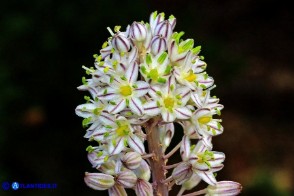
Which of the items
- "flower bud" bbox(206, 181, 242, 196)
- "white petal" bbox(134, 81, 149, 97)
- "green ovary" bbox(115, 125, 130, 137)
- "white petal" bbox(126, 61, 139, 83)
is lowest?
"flower bud" bbox(206, 181, 242, 196)

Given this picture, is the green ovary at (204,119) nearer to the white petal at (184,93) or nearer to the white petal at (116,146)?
the white petal at (184,93)

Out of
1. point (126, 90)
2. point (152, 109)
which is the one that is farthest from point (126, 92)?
point (152, 109)

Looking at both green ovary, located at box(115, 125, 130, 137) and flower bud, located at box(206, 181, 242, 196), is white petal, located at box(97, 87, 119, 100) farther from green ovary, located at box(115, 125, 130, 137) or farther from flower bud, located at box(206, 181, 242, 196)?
flower bud, located at box(206, 181, 242, 196)

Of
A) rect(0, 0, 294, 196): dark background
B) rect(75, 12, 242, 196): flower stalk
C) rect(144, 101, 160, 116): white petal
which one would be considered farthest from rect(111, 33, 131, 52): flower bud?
rect(0, 0, 294, 196): dark background

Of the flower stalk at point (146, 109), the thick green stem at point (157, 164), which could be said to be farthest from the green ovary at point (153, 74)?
the thick green stem at point (157, 164)

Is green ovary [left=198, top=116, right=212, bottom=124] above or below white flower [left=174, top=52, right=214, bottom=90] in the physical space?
below

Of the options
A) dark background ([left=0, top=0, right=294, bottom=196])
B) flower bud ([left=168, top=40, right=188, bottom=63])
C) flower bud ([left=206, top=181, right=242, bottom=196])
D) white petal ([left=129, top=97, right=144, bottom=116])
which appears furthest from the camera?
dark background ([left=0, top=0, right=294, bottom=196])

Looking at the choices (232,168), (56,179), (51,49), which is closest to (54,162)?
(56,179)
